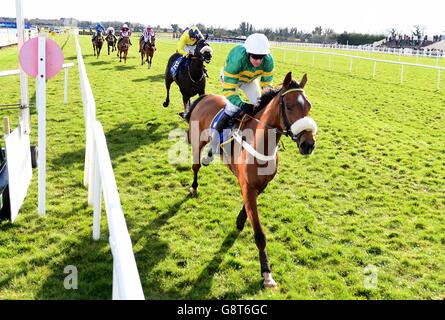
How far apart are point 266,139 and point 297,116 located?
461 millimetres

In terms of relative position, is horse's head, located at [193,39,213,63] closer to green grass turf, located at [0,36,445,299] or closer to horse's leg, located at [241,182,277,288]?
green grass turf, located at [0,36,445,299]

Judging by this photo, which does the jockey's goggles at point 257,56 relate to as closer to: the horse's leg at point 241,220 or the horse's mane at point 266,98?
the horse's mane at point 266,98

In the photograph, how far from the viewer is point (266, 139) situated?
3.83 metres

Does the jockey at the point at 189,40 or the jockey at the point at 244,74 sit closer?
the jockey at the point at 244,74

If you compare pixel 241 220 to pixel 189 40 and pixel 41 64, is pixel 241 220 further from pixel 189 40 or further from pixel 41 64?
pixel 189 40

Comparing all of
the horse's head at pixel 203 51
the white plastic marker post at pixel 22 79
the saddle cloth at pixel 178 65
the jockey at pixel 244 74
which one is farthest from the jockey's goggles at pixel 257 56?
the saddle cloth at pixel 178 65

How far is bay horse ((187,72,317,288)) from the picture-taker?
3438 millimetres

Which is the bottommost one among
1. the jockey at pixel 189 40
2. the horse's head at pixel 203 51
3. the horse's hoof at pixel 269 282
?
the horse's hoof at pixel 269 282

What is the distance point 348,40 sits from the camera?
6962 cm

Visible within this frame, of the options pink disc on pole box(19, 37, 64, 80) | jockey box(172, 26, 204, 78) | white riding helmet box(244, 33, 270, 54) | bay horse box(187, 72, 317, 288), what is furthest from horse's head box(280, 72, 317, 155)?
jockey box(172, 26, 204, 78)

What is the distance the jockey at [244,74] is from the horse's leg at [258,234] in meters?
0.83

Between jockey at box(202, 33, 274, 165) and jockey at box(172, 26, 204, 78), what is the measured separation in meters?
5.25

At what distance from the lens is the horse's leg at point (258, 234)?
145 inches
